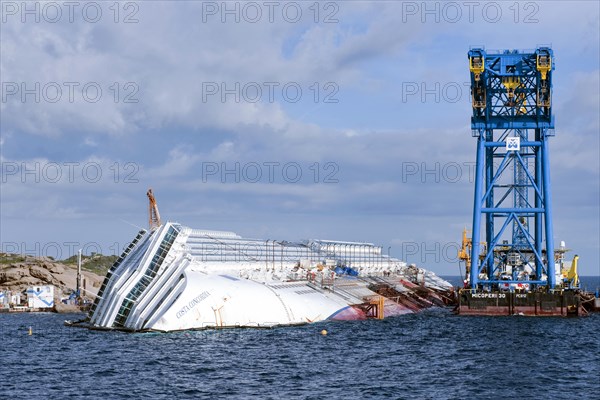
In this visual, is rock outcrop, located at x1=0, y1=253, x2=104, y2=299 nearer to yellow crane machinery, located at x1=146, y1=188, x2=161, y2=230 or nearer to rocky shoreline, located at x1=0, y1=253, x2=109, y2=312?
rocky shoreline, located at x1=0, y1=253, x2=109, y2=312

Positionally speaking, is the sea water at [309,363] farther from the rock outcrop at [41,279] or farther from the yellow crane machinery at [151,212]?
the rock outcrop at [41,279]

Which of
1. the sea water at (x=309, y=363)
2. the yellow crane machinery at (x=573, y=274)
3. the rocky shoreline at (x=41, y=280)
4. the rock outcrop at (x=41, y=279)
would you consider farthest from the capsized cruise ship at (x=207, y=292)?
the rock outcrop at (x=41, y=279)

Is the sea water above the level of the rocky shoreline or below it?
below

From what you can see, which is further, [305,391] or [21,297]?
[21,297]

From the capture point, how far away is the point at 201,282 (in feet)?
274

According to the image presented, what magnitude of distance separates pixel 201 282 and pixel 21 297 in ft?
213

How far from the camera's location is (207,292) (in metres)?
82.0

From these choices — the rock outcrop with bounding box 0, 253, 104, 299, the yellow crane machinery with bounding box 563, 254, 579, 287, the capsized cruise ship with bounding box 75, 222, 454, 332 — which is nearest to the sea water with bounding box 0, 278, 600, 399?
the capsized cruise ship with bounding box 75, 222, 454, 332

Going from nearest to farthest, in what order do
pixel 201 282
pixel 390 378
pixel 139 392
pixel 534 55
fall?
1. pixel 139 392
2. pixel 390 378
3. pixel 201 282
4. pixel 534 55

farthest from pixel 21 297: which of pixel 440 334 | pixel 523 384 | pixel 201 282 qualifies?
pixel 523 384

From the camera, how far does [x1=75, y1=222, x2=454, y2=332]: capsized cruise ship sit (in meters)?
81.0

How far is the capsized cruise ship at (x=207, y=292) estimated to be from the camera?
81.0 metres

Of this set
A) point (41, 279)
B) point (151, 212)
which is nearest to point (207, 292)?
point (151, 212)

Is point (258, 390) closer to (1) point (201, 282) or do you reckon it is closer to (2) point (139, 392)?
(2) point (139, 392)
